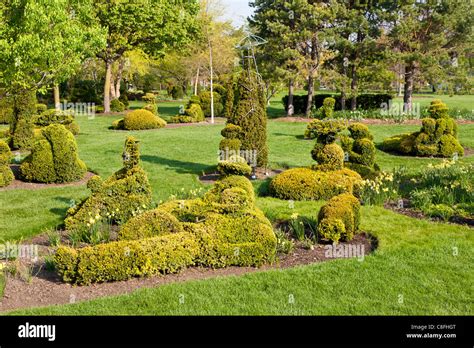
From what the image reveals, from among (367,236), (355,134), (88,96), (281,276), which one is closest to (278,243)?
(281,276)

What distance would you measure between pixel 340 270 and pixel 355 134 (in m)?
7.39

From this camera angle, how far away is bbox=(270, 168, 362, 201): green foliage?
12.1m

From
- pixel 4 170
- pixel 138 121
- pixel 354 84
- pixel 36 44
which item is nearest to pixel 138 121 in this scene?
pixel 138 121

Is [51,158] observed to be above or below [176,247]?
above

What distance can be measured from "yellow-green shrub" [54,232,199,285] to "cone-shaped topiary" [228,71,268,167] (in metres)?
7.49

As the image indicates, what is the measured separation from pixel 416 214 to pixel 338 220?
10.1 feet

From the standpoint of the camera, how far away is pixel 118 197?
10.1 m

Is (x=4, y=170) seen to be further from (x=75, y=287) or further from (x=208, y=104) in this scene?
(x=208, y=104)

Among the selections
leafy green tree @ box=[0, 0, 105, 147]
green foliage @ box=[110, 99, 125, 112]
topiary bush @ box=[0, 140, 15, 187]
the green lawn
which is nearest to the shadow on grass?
the green lawn

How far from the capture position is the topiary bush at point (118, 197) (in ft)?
32.1

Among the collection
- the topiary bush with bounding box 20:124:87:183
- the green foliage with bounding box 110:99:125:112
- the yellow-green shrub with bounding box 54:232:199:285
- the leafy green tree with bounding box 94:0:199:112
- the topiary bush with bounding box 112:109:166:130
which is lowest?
the yellow-green shrub with bounding box 54:232:199:285

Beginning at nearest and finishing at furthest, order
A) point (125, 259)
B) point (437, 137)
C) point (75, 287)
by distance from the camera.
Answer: point (75, 287), point (125, 259), point (437, 137)

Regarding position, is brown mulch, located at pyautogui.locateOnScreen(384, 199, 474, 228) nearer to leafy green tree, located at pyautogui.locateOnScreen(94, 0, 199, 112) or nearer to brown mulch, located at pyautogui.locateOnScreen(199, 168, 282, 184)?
brown mulch, located at pyautogui.locateOnScreen(199, 168, 282, 184)

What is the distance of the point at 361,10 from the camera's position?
32312 millimetres
